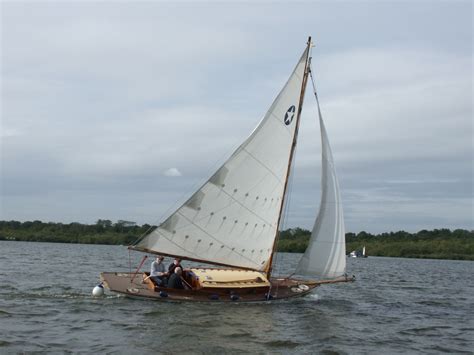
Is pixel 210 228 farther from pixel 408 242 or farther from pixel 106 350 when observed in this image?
pixel 408 242

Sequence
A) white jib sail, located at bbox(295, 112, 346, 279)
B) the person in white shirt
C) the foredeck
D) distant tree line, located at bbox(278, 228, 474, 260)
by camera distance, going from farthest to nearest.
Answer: distant tree line, located at bbox(278, 228, 474, 260) < white jib sail, located at bbox(295, 112, 346, 279) < the foredeck < the person in white shirt

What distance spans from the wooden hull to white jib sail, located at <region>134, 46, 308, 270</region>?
1397 mm

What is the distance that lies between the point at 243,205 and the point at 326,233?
3.84 metres

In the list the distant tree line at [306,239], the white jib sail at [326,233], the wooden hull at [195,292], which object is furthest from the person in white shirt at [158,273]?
the distant tree line at [306,239]

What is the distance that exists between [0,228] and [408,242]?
9174 centimetres

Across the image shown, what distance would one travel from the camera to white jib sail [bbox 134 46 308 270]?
2453cm

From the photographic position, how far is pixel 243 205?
25.2 meters

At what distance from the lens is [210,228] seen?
81.5ft

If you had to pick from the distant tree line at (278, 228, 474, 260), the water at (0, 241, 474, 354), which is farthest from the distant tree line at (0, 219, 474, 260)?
the water at (0, 241, 474, 354)

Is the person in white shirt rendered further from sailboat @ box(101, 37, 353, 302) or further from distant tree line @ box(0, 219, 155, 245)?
distant tree line @ box(0, 219, 155, 245)

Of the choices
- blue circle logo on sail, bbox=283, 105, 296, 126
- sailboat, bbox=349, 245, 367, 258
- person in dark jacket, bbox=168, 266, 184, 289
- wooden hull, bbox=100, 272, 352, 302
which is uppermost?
blue circle logo on sail, bbox=283, 105, 296, 126

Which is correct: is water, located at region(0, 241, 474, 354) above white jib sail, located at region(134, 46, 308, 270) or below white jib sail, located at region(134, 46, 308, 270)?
below

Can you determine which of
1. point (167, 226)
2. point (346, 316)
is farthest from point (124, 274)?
point (346, 316)

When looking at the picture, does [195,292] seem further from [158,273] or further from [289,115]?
[289,115]
